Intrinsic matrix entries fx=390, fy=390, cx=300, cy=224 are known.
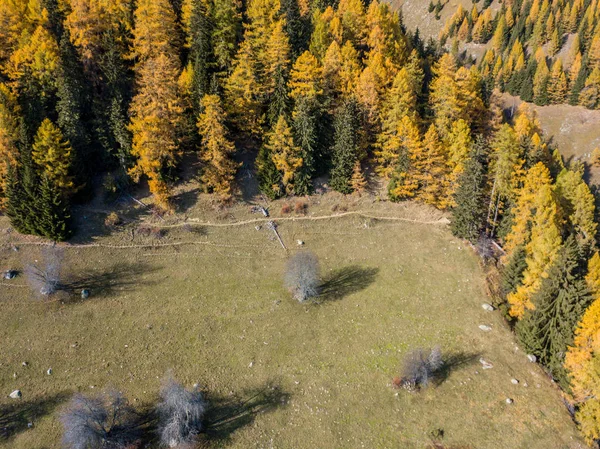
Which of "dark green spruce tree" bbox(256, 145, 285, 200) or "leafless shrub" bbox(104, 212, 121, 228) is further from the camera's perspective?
"dark green spruce tree" bbox(256, 145, 285, 200)

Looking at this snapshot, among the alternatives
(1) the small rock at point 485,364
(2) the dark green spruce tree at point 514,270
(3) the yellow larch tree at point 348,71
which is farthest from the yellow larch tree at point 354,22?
(1) the small rock at point 485,364

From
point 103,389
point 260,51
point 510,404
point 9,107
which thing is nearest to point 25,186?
point 9,107

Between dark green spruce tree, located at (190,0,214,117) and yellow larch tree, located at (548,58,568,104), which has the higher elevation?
dark green spruce tree, located at (190,0,214,117)

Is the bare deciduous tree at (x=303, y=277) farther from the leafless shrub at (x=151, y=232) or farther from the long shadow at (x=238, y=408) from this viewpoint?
the leafless shrub at (x=151, y=232)

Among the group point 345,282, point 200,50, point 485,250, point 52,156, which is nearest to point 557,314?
point 485,250

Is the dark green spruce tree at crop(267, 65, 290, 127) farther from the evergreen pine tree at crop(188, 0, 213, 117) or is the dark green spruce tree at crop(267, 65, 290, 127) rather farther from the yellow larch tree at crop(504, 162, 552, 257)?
the yellow larch tree at crop(504, 162, 552, 257)

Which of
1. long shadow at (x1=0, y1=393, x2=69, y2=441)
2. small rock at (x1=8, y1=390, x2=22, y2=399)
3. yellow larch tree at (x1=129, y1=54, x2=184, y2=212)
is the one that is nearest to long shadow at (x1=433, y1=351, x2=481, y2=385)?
long shadow at (x1=0, y1=393, x2=69, y2=441)
